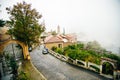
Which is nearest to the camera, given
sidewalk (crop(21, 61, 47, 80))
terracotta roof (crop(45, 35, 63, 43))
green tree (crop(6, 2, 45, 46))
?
sidewalk (crop(21, 61, 47, 80))

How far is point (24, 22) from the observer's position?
26.7 ft

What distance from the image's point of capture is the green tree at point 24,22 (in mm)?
7777

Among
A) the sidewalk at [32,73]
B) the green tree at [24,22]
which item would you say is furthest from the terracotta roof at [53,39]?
the sidewalk at [32,73]

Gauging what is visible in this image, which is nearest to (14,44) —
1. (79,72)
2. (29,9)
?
(29,9)

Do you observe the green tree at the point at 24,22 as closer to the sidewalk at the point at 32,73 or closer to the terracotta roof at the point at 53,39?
the sidewalk at the point at 32,73

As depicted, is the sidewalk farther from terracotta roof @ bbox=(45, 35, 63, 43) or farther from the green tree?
terracotta roof @ bbox=(45, 35, 63, 43)

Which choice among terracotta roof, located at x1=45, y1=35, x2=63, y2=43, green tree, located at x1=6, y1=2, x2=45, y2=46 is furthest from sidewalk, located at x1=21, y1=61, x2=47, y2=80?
terracotta roof, located at x1=45, y1=35, x2=63, y2=43

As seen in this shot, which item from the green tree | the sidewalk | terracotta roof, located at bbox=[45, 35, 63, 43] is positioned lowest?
the sidewalk

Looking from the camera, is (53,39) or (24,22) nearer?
(24,22)

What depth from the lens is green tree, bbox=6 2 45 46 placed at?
778 centimetres

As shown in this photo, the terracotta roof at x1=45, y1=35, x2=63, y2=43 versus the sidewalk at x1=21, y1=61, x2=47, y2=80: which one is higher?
the terracotta roof at x1=45, y1=35, x2=63, y2=43

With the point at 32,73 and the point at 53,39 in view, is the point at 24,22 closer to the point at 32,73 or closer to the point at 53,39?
the point at 32,73

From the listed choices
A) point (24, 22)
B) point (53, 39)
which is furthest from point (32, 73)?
point (53, 39)

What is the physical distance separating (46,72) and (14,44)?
3.68 metres
